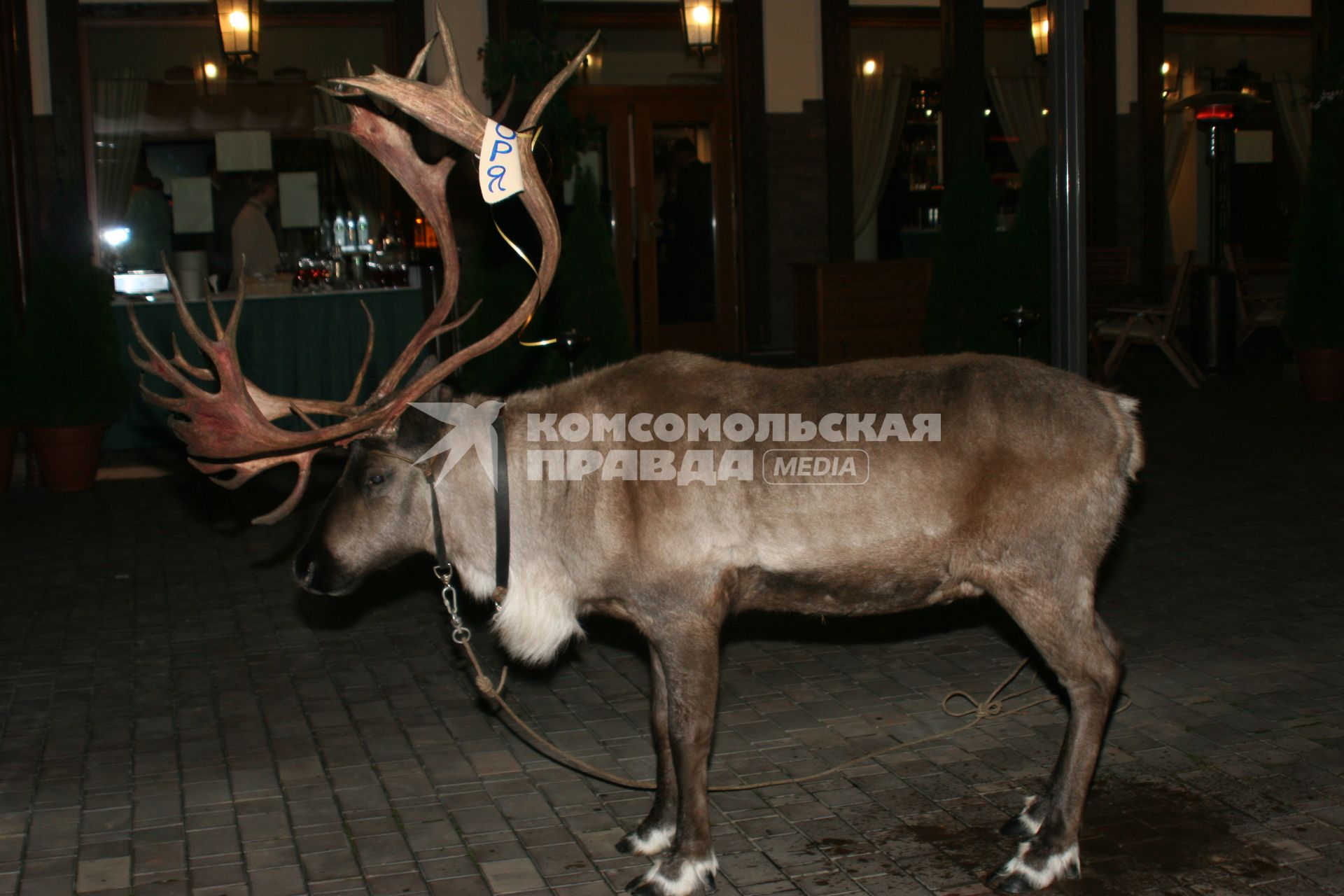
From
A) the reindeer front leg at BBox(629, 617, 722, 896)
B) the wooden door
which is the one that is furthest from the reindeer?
the wooden door

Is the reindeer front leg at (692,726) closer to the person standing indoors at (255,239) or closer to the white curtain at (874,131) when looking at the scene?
the person standing indoors at (255,239)

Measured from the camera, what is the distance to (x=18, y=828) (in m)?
4.59

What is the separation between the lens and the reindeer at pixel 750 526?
4.00 m

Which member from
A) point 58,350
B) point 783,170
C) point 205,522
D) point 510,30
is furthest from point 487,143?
point 783,170

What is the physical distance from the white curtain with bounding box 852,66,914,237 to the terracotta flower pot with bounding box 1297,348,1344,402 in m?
5.53

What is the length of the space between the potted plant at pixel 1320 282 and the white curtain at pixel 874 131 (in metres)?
5.17

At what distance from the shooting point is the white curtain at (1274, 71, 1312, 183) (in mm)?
18484

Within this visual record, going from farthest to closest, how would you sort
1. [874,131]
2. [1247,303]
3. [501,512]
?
[1247,303] → [874,131] → [501,512]

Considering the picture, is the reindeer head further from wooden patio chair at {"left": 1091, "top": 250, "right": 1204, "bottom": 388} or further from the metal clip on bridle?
wooden patio chair at {"left": 1091, "top": 250, "right": 1204, "bottom": 388}

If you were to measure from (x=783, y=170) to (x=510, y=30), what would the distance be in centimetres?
374

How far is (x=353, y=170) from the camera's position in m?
14.4

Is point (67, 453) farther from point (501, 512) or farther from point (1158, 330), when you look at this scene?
point (1158, 330)

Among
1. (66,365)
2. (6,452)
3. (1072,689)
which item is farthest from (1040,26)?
(1072,689)

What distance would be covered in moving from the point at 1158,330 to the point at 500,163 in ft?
36.8
